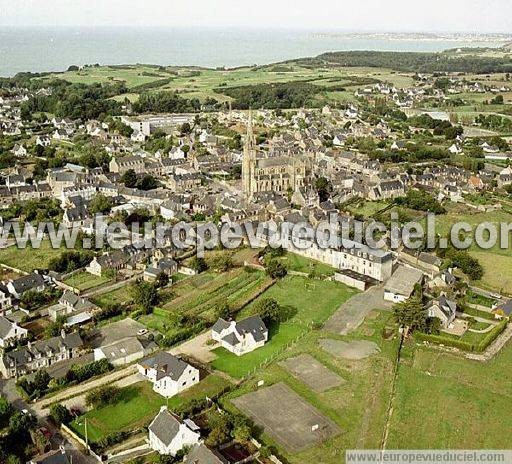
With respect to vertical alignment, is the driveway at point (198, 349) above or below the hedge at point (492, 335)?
below

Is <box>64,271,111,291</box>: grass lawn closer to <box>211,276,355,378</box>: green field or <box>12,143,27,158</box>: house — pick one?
<box>211,276,355,378</box>: green field

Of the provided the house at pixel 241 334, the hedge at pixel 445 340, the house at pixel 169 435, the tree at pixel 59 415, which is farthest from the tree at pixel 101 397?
the hedge at pixel 445 340

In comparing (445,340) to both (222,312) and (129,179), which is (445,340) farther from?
(129,179)

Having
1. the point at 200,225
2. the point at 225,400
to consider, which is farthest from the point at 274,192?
the point at 225,400

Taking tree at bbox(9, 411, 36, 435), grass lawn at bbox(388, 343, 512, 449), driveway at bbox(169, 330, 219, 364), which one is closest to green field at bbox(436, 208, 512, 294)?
grass lawn at bbox(388, 343, 512, 449)

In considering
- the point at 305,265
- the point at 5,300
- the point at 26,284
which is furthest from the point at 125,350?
the point at 305,265

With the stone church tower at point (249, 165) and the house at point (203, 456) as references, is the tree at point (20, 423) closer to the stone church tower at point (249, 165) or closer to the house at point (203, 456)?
the house at point (203, 456)
